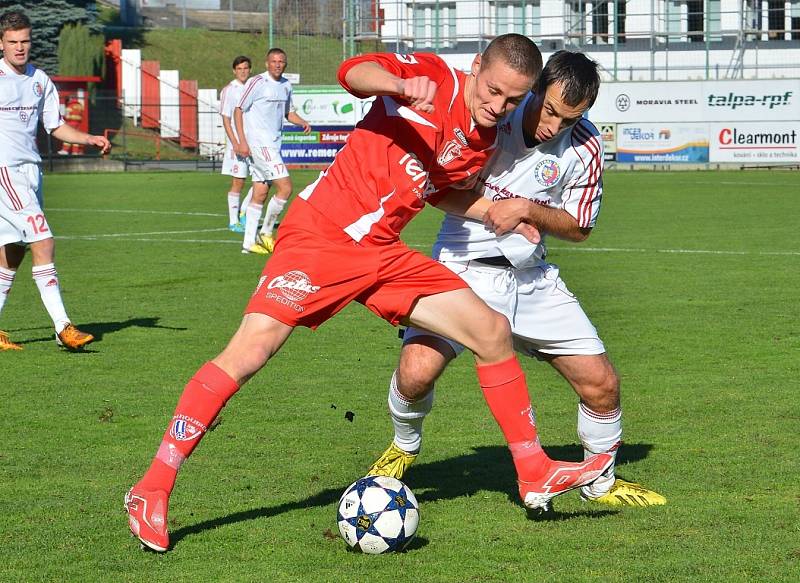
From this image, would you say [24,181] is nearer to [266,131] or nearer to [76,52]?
[266,131]

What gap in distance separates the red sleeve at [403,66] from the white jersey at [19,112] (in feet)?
17.9

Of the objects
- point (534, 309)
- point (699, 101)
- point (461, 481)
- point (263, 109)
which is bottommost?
point (461, 481)

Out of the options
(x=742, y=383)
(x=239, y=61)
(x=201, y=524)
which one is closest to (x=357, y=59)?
(x=201, y=524)

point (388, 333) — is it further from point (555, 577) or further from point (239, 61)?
point (239, 61)

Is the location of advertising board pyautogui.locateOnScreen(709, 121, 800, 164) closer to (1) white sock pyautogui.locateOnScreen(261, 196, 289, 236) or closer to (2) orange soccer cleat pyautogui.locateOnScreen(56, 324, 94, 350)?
(1) white sock pyautogui.locateOnScreen(261, 196, 289, 236)

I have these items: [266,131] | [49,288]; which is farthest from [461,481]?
[266,131]

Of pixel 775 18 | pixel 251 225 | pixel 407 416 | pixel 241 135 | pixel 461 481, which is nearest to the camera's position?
pixel 407 416

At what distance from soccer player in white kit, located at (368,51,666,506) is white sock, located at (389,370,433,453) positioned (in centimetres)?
1

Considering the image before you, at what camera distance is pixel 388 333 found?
1046cm

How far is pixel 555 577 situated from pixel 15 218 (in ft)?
21.1

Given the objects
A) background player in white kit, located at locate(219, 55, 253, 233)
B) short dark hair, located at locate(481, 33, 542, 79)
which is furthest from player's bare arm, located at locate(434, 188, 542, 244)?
background player in white kit, located at locate(219, 55, 253, 233)

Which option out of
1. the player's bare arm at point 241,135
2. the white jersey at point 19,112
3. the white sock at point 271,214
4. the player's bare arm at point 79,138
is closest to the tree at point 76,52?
the player's bare arm at point 241,135

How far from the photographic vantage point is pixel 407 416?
575 cm

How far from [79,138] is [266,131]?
7.83 m
